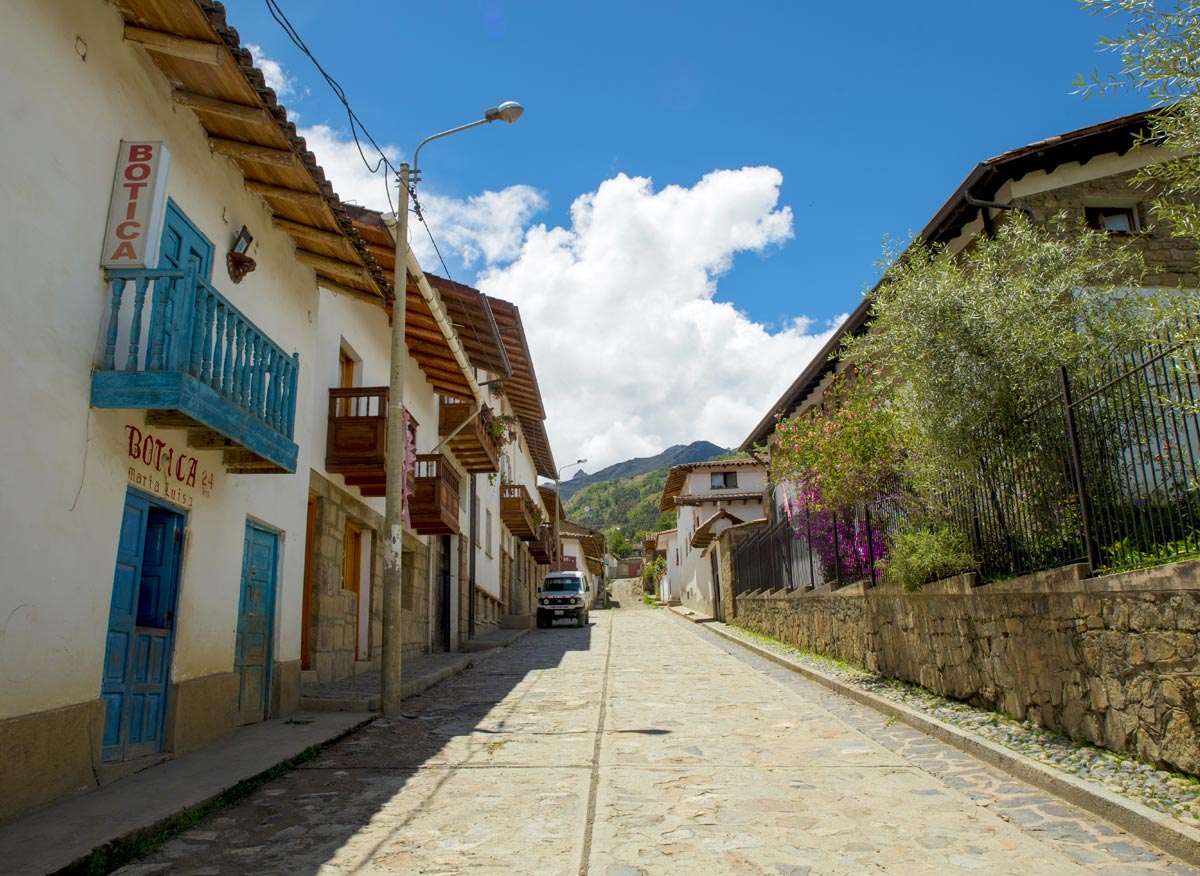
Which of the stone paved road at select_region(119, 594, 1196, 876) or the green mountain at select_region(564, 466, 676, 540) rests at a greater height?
the green mountain at select_region(564, 466, 676, 540)

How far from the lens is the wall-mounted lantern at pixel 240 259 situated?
26.6 feet

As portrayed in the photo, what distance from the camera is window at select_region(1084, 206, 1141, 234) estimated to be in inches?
518

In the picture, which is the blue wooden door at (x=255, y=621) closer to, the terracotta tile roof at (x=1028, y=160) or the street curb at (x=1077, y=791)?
the street curb at (x=1077, y=791)

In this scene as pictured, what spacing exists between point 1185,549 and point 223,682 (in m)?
7.88

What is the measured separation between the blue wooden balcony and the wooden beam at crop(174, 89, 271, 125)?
1535mm

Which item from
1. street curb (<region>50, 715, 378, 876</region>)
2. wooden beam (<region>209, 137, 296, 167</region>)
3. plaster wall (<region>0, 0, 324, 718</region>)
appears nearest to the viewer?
street curb (<region>50, 715, 378, 876</region>)

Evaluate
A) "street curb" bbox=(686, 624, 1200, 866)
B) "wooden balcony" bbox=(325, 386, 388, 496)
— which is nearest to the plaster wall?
"wooden balcony" bbox=(325, 386, 388, 496)

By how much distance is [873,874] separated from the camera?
395 cm

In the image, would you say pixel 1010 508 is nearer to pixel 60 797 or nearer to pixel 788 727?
pixel 788 727

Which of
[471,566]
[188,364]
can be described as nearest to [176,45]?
[188,364]

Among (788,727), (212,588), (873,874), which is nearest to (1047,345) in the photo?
(788,727)

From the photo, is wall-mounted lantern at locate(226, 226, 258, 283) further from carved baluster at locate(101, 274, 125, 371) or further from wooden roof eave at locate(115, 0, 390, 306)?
carved baluster at locate(101, 274, 125, 371)

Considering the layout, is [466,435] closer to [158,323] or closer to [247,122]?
[247,122]

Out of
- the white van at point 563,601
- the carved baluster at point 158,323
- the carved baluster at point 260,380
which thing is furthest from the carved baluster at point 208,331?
the white van at point 563,601
